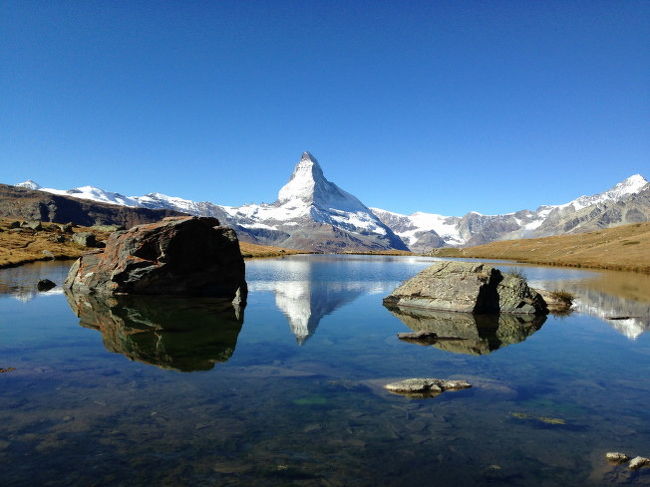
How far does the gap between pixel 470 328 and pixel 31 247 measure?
100470 mm

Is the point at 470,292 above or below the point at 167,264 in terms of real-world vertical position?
below

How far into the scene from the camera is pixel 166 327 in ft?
99.2

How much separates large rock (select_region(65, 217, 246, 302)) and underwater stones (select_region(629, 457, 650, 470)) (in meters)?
35.6

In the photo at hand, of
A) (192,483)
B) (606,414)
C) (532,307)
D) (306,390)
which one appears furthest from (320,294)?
(192,483)

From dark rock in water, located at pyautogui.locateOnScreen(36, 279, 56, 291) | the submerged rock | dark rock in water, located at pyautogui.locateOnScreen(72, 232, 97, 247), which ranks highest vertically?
dark rock in water, located at pyautogui.locateOnScreen(72, 232, 97, 247)

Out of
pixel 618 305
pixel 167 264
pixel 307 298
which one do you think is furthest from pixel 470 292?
pixel 167 264

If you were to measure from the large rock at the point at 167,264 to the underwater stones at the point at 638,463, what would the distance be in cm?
3559

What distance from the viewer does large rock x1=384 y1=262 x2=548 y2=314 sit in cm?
3953

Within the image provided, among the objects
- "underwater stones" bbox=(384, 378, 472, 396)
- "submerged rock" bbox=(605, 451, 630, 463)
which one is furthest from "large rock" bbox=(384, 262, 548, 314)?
"submerged rock" bbox=(605, 451, 630, 463)

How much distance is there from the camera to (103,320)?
105 feet

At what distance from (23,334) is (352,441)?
23472mm

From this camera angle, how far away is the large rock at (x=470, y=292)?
39.5 m

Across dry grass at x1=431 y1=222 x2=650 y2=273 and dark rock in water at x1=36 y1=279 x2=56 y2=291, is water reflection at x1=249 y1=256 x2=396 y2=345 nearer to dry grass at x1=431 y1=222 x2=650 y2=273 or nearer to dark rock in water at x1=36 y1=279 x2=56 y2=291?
dark rock in water at x1=36 y1=279 x2=56 y2=291

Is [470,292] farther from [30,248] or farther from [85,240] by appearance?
[85,240]
